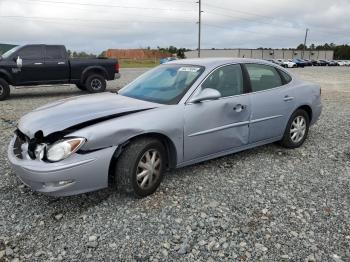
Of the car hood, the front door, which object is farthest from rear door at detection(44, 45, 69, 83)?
the front door

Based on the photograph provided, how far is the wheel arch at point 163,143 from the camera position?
377cm

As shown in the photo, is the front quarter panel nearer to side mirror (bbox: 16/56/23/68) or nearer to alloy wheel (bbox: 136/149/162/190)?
alloy wheel (bbox: 136/149/162/190)

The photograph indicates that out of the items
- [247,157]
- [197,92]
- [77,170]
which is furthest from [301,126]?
[77,170]

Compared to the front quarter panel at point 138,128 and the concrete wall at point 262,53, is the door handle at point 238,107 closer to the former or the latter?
the front quarter panel at point 138,128

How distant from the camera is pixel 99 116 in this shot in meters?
3.76

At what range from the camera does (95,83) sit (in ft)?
42.7

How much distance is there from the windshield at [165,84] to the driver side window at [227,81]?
0.59 feet

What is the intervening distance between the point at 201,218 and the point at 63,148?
152 cm

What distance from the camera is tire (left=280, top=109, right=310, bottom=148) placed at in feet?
18.6

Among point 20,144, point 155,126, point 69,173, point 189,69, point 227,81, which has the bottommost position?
point 69,173

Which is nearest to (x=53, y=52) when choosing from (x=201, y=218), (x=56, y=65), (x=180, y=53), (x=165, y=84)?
(x=56, y=65)

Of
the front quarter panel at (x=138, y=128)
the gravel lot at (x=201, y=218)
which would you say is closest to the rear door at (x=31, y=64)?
the gravel lot at (x=201, y=218)

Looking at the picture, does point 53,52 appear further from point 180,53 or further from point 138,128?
point 180,53

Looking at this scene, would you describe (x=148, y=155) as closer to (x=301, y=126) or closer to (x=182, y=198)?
(x=182, y=198)
